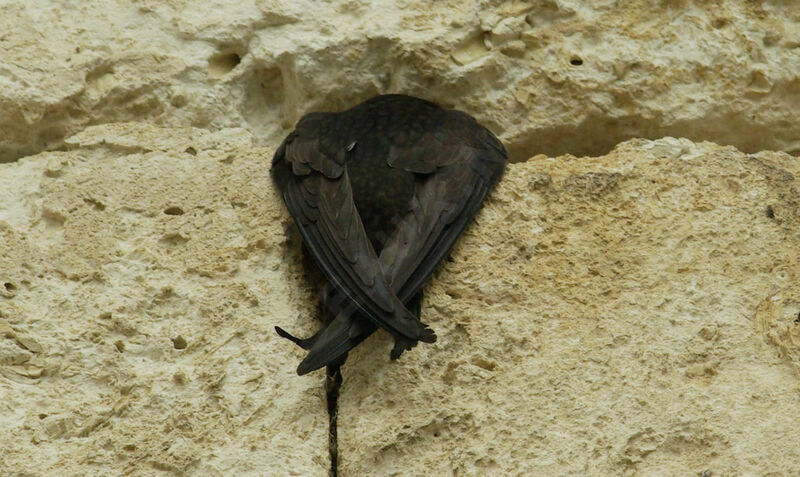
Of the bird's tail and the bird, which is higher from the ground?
the bird's tail

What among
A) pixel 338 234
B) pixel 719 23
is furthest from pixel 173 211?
pixel 719 23

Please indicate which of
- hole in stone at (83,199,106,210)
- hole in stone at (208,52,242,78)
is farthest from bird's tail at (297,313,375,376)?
hole in stone at (208,52,242,78)

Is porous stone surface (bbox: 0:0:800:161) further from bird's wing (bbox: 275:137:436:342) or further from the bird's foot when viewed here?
the bird's foot

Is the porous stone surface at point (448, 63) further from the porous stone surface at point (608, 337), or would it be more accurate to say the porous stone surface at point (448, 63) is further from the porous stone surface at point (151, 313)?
the porous stone surface at point (608, 337)

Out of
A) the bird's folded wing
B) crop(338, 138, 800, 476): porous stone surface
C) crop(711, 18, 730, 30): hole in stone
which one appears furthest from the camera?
crop(711, 18, 730, 30): hole in stone

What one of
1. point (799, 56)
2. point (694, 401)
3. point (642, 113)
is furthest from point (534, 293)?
point (799, 56)
